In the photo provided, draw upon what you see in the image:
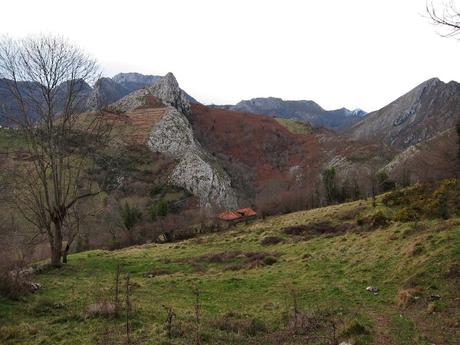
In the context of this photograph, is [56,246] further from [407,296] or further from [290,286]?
[407,296]

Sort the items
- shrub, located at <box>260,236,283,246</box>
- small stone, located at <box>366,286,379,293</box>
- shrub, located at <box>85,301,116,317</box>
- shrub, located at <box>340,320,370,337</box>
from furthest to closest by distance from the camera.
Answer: shrub, located at <box>260,236,283,246</box> < small stone, located at <box>366,286,379,293</box> < shrub, located at <box>85,301,116,317</box> < shrub, located at <box>340,320,370,337</box>

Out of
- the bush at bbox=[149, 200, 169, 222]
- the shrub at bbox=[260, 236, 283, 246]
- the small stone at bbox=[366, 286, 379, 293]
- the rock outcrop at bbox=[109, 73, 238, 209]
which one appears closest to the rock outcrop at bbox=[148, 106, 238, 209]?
the rock outcrop at bbox=[109, 73, 238, 209]

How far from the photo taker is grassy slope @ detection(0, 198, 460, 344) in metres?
11.0

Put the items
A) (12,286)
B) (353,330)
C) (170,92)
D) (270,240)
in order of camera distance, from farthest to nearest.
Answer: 1. (170,92)
2. (270,240)
3. (12,286)
4. (353,330)

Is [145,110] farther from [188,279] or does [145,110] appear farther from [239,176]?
[188,279]

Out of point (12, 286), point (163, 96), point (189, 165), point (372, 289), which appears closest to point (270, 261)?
point (372, 289)

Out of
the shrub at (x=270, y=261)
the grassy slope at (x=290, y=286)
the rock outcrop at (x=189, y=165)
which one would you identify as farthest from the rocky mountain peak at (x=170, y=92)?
the shrub at (x=270, y=261)

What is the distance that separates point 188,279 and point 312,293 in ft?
23.2

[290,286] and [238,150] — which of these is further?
[238,150]

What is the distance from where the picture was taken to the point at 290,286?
17812 millimetres

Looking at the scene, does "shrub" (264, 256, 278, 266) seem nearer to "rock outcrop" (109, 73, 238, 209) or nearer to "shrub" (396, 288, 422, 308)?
"shrub" (396, 288, 422, 308)

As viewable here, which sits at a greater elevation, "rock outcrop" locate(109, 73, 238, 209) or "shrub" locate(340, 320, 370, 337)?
"rock outcrop" locate(109, 73, 238, 209)

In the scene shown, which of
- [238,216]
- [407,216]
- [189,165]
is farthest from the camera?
[189,165]

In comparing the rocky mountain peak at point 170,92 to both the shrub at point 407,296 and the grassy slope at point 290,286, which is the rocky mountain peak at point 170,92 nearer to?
the grassy slope at point 290,286
